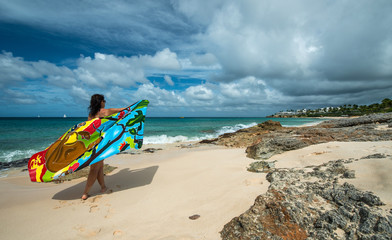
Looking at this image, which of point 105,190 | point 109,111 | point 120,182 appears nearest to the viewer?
point 105,190

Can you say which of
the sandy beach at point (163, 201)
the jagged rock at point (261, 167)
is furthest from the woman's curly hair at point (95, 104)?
the jagged rock at point (261, 167)

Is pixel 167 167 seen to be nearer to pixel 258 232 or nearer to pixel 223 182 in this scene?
pixel 223 182

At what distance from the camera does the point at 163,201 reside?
3404 mm

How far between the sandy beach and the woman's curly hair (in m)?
1.80

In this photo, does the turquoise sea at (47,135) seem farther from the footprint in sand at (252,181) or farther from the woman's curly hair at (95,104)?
the footprint in sand at (252,181)

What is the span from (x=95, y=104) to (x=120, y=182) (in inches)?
80.0

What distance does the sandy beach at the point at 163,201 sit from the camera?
254 centimetres

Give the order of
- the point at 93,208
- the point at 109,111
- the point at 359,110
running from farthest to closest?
1. the point at 359,110
2. the point at 109,111
3. the point at 93,208

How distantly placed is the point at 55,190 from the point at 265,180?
489cm

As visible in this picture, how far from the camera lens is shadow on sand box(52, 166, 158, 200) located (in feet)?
13.7

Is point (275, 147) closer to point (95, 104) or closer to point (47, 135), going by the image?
point (95, 104)

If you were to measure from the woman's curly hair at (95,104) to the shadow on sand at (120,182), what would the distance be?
177cm

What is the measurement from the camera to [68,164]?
13.1 ft

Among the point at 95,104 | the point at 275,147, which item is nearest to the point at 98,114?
the point at 95,104
